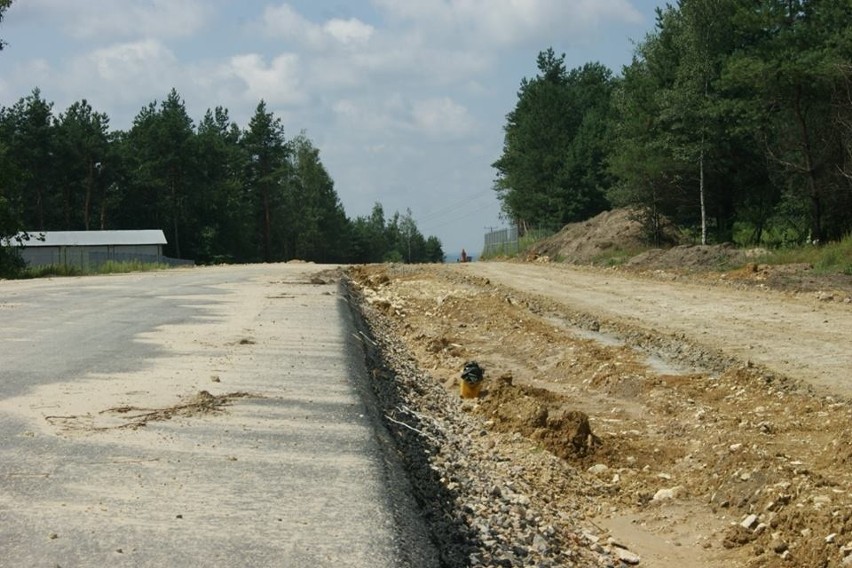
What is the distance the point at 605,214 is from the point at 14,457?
47.5 metres

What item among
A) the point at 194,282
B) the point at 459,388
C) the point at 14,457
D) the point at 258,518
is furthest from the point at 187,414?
the point at 194,282

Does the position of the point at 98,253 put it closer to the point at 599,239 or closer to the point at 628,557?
the point at 599,239

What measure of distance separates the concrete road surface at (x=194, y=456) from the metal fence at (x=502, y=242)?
54.1 metres

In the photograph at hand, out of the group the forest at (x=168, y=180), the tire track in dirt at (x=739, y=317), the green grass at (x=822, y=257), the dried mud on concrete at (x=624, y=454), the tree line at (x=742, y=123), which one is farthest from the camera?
the forest at (x=168, y=180)

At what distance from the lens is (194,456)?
6.68 metres

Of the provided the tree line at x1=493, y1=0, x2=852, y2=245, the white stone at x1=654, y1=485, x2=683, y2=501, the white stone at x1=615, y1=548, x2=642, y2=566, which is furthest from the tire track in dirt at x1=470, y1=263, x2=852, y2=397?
the tree line at x1=493, y1=0, x2=852, y2=245

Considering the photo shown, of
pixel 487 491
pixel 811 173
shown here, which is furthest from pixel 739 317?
pixel 811 173

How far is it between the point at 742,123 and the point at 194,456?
1337 inches

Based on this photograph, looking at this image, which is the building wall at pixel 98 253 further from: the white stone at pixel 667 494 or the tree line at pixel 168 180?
the white stone at pixel 667 494

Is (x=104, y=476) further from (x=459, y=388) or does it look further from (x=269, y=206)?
(x=269, y=206)

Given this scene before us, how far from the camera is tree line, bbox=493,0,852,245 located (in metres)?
33.0

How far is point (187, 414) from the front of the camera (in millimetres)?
8133

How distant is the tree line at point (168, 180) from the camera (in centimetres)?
8381

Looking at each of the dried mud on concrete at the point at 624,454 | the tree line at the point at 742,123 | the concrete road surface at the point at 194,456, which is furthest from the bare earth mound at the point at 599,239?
the concrete road surface at the point at 194,456
